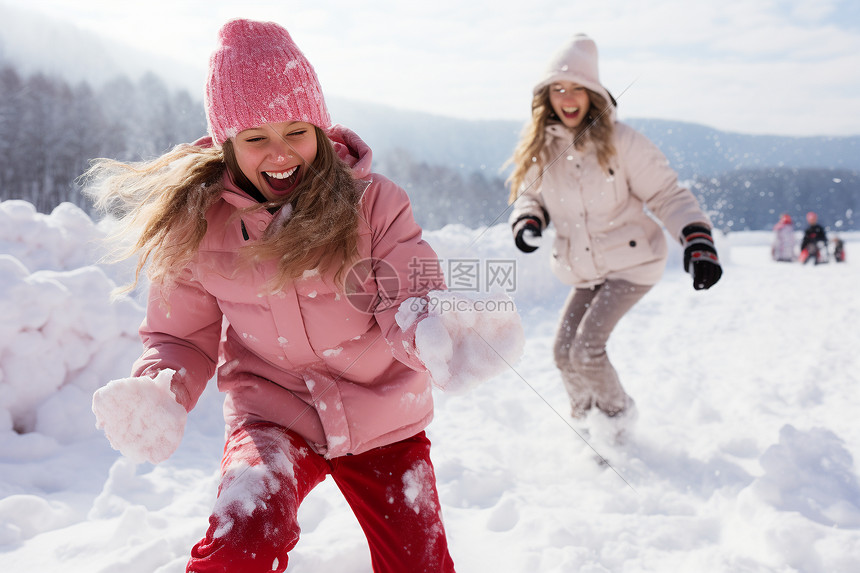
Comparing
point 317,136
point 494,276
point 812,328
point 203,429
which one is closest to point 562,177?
point 494,276

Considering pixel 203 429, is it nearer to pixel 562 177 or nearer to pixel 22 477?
pixel 22 477

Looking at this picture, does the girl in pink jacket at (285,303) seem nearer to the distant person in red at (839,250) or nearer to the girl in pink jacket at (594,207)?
the girl in pink jacket at (594,207)

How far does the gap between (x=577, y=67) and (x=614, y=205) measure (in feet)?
2.44

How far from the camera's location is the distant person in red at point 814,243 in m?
10.6

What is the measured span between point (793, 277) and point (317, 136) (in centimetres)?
900

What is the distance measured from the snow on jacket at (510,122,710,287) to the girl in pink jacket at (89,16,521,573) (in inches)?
64.0

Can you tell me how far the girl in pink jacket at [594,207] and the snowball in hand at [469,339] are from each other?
174cm

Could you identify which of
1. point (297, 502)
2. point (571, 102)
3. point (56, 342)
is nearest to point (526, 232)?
point (571, 102)

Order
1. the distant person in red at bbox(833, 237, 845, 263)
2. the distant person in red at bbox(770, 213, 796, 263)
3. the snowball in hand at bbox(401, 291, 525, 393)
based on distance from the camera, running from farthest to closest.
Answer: the distant person in red at bbox(770, 213, 796, 263)
the distant person in red at bbox(833, 237, 845, 263)
the snowball in hand at bbox(401, 291, 525, 393)

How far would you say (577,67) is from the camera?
9.34 ft

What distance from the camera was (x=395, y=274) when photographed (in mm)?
1468

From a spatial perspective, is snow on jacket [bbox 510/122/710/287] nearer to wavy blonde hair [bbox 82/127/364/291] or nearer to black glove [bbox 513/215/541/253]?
black glove [bbox 513/215/541/253]

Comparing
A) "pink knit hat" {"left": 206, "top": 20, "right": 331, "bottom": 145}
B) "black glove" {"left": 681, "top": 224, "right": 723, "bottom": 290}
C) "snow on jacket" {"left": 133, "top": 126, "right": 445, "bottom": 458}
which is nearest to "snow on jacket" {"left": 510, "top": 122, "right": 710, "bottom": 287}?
"black glove" {"left": 681, "top": 224, "right": 723, "bottom": 290}

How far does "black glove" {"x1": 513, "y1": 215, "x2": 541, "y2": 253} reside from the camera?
296cm
